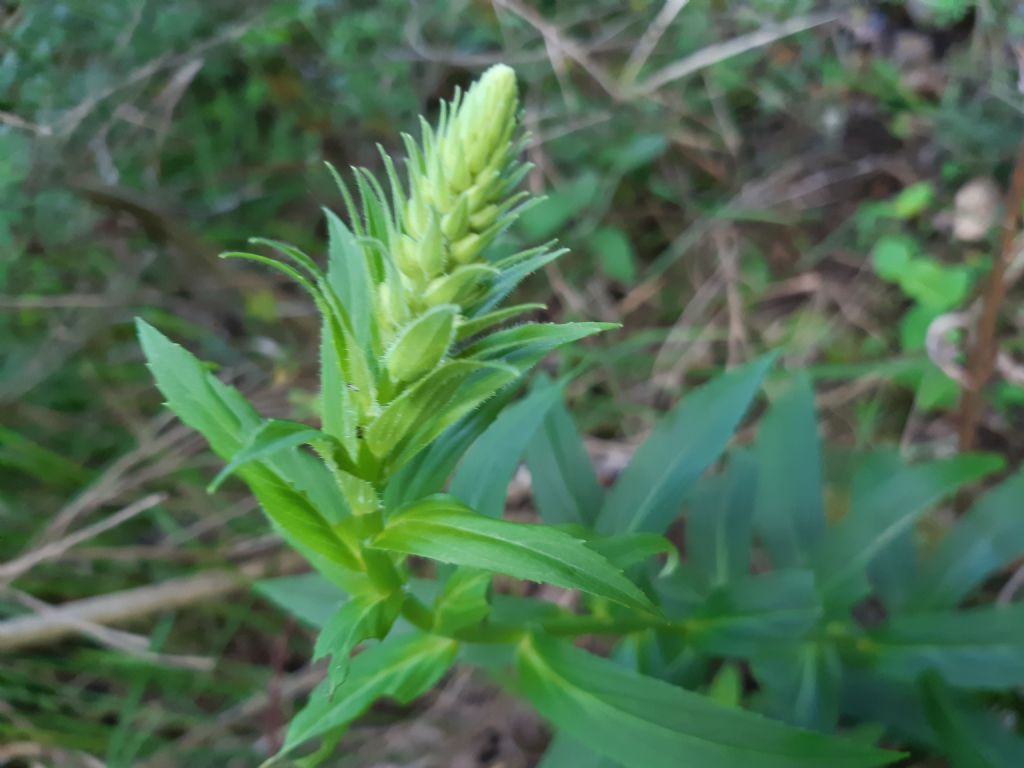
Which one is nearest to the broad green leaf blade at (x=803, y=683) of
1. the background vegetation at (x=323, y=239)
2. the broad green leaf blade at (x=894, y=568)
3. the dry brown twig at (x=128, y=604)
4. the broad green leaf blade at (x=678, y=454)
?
the broad green leaf blade at (x=894, y=568)

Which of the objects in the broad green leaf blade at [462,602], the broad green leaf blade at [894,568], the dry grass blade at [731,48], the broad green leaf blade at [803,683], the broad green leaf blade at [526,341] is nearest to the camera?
the broad green leaf blade at [526,341]

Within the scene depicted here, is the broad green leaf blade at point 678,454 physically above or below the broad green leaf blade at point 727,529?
above

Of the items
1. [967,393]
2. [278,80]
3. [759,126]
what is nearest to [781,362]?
[967,393]

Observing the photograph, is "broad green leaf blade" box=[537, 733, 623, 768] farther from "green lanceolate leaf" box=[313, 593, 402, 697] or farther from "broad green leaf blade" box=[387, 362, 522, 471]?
"broad green leaf blade" box=[387, 362, 522, 471]

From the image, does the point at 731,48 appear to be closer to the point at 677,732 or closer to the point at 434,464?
the point at 434,464

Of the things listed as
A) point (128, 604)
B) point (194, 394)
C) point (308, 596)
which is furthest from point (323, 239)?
point (194, 394)

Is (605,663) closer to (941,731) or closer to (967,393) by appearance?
(941,731)

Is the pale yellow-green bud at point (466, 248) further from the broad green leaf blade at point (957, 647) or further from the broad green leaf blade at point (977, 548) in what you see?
the broad green leaf blade at point (977, 548)
